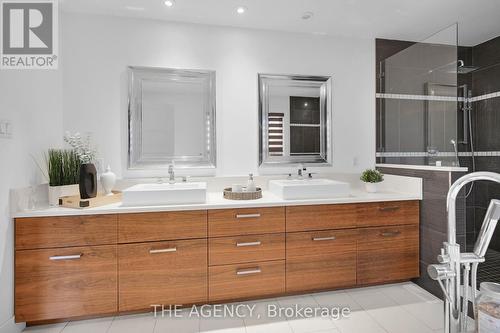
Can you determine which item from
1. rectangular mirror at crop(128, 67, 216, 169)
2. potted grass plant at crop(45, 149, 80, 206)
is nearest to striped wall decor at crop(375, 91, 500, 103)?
rectangular mirror at crop(128, 67, 216, 169)

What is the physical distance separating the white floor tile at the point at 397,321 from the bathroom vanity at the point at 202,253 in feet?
0.80

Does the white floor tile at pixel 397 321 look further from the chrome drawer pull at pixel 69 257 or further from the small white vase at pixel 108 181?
the small white vase at pixel 108 181

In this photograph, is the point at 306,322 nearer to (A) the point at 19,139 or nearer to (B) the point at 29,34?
(A) the point at 19,139

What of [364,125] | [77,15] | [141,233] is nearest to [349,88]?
[364,125]

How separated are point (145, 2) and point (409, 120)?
249cm

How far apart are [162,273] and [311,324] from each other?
3.37 feet

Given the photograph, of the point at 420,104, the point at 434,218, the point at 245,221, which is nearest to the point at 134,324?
the point at 245,221

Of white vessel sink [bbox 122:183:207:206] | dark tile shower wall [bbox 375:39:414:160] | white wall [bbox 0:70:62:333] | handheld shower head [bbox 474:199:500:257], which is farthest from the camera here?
dark tile shower wall [bbox 375:39:414:160]

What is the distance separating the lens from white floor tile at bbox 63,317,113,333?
1.68 m

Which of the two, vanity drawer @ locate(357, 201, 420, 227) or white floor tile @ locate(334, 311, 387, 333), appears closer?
white floor tile @ locate(334, 311, 387, 333)

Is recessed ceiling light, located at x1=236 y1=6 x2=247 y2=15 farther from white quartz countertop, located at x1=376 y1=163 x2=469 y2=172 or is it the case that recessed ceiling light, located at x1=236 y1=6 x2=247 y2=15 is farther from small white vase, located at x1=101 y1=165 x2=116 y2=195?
white quartz countertop, located at x1=376 y1=163 x2=469 y2=172

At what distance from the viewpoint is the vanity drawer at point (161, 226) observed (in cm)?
173

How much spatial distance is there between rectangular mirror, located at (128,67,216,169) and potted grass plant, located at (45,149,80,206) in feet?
1.29

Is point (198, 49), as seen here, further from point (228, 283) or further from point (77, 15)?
point (228, 283)
